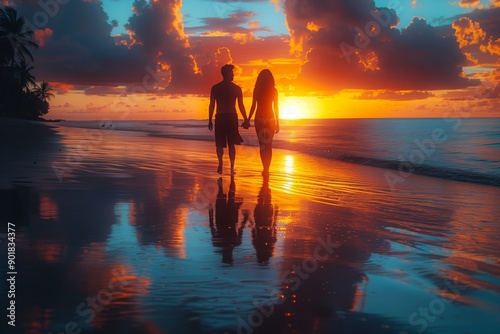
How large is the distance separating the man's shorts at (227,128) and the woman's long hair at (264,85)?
69 centimetres

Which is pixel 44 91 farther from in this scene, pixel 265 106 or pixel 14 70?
pixel 265 106

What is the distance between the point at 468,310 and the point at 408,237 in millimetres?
2312

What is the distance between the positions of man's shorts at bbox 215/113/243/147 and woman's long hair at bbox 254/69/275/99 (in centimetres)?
69

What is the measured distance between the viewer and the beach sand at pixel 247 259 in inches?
128

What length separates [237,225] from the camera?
20.5 feet

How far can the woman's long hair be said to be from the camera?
37.5ft

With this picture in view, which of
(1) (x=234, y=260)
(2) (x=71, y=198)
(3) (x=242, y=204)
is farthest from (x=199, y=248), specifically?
(2) (x=71, y=198)

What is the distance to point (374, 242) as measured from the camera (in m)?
5.47

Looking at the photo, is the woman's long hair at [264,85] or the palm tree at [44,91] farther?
the palm tree at [44,91]

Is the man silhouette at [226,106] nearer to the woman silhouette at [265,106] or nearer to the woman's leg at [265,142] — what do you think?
the woman silhouette at [265,106]

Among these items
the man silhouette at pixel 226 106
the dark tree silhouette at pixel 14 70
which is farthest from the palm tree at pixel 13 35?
the man silhouette at pixel 226 106
